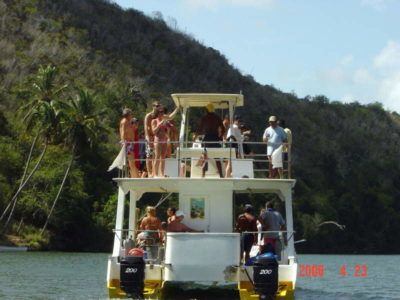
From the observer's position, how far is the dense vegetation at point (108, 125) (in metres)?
66.1

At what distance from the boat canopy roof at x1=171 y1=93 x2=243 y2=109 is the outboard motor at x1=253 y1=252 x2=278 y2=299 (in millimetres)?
5061

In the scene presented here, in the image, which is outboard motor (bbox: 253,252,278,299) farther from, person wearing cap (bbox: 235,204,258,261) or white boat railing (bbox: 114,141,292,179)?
white boat railing (bbox: 114,141,292,179)

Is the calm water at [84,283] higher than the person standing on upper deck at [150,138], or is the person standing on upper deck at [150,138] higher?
the person standing on upper deck at [150,138]

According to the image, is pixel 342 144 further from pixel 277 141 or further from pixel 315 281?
pixel 277 141

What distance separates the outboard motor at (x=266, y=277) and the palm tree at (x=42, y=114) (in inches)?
1713

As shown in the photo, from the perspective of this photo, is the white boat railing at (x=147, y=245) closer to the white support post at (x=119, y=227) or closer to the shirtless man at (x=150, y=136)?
the white support post at (x=119, y=227)

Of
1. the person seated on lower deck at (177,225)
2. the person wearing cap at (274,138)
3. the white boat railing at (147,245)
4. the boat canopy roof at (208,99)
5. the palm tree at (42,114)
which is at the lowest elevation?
the white boat railing at (147,245)

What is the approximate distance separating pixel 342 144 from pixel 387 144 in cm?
1132

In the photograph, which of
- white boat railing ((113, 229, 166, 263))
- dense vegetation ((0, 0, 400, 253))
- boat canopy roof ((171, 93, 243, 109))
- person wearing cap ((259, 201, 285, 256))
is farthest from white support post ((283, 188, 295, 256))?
dense vegetation ((0, 0, 400, 253))

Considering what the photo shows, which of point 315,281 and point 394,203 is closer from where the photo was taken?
point 315,281

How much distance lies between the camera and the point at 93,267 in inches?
1585

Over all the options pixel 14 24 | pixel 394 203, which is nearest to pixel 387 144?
pixel 394 203

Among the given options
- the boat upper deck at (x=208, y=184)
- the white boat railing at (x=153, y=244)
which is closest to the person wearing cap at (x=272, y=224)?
the white boat railing at (x=153, y=244)

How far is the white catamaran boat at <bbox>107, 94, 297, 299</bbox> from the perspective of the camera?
19406 mm
